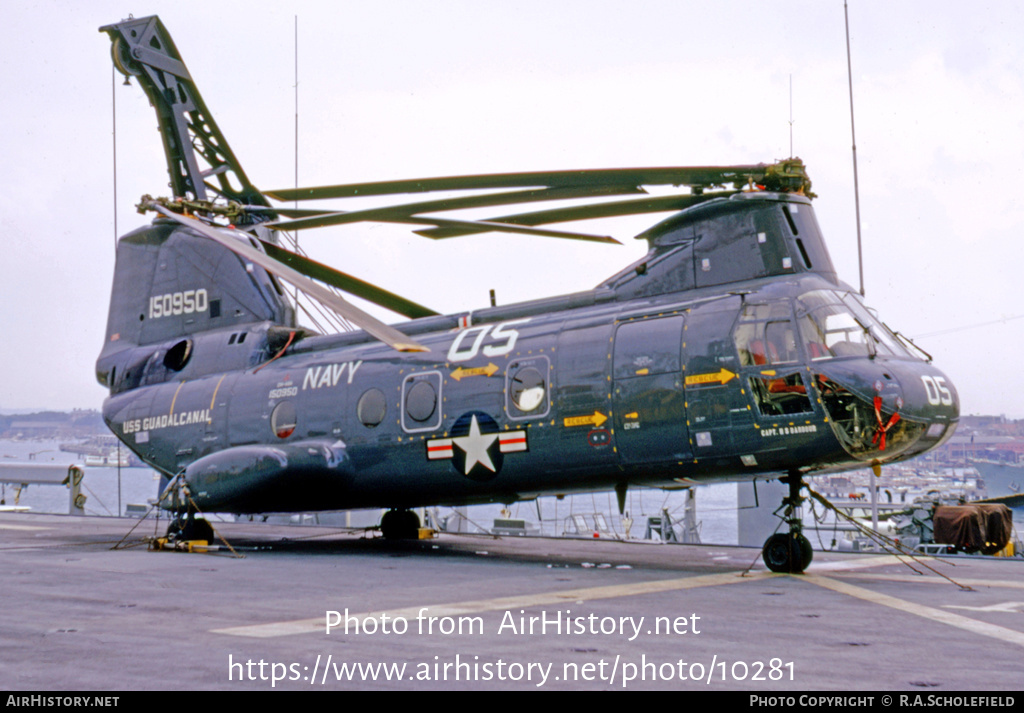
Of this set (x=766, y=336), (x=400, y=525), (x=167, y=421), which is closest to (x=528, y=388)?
(x=766, y=336)

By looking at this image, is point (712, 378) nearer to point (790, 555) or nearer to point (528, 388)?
point (790, 555)

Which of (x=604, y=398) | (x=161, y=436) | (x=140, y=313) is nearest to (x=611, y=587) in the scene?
(x=604, y=398)

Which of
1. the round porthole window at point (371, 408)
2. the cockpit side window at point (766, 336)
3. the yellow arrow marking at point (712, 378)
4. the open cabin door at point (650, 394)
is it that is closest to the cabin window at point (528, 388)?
the open cabin door at point (650, 394)

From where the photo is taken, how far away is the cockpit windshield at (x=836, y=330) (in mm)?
11102

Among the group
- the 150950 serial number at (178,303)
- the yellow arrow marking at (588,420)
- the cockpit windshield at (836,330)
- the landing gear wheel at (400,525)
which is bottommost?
the landing gear wheel at (400,525)

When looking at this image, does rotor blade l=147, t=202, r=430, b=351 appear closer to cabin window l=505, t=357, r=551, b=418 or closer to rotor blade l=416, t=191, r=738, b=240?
cabin window l=505, t=357, r=551, b=418

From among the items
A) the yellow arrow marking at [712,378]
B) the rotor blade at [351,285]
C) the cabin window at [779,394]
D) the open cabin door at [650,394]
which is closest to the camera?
the cabin window at [779,394]

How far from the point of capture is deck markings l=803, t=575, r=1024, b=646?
285 inches

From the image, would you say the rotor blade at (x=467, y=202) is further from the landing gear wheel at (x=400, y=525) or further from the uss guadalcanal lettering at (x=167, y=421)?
the landing gear wheel at (x=400, y=525)

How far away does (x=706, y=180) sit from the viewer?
42.0ft

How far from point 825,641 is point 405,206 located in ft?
30.7

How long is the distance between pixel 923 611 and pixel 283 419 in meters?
10.9

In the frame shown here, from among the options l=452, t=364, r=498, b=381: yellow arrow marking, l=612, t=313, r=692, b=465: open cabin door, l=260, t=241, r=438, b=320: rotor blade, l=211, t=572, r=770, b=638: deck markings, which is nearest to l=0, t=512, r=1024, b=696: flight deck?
l=211, t=572, r=770, b=638: deck markings

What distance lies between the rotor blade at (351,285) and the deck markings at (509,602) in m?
7.61
